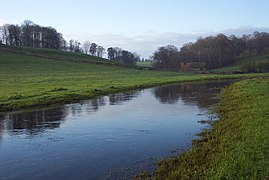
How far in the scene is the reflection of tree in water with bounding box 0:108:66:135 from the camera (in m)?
21.3

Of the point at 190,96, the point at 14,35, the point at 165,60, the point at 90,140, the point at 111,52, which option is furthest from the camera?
the point at 111,52

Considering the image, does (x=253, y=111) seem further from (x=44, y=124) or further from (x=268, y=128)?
(x=44, y=124)

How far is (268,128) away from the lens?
50.6ft

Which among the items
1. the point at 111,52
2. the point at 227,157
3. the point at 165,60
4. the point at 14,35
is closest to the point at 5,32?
the point at 14,35

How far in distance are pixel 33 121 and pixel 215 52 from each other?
450 feet

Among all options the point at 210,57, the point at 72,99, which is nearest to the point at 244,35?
the point at 210,57

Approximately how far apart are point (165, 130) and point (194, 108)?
34.6 feet

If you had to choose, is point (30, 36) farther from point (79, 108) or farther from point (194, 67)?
point (79, 108)

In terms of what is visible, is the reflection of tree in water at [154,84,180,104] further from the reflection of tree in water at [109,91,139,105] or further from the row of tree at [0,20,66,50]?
the row of tree at [0,20,66,50]

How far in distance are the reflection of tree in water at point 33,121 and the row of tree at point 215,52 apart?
11276 cm

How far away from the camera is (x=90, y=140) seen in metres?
17.9

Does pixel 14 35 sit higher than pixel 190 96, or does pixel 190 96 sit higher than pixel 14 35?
pixel 14 35

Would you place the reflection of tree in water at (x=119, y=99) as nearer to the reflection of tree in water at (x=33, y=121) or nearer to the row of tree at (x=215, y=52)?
the reflection of tree in water at (x=33, y=121)

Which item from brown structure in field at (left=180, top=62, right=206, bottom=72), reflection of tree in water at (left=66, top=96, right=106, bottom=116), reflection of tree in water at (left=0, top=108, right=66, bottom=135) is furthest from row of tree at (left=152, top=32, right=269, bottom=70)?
reflection of tree in water at (left=0, top=108, right=66, bottom=135)
